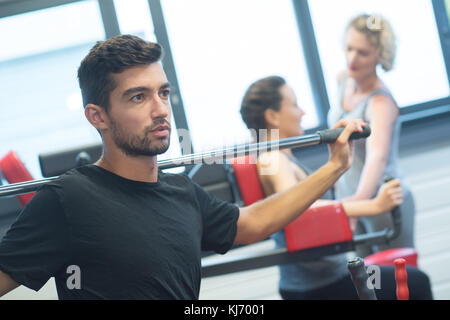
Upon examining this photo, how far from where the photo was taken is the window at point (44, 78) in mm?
3338

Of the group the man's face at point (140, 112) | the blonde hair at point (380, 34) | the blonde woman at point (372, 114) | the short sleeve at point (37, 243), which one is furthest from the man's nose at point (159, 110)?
the blonde hair at point (380, 34)

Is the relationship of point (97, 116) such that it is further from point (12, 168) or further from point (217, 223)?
point (12, 168)

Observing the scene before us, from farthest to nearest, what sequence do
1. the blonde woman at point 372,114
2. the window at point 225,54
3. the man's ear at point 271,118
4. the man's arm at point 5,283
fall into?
the window at point 225,54 → the blonde woman at point 372,114 → the man's ear at point 271,118 → the man's arm at point 5,283

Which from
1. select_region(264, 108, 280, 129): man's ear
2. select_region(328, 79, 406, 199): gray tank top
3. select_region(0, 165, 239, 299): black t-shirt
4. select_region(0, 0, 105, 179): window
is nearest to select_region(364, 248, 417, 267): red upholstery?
select_region(328, 79, 406, 199): gray tank top

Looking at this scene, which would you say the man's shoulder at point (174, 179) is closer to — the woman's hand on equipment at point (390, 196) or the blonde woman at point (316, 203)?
the blonde woman at point (316, 203)

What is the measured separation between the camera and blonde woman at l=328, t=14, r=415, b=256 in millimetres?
2387

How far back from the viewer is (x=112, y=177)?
3.91 feet

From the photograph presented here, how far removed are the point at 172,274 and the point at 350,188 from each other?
5.39 feet

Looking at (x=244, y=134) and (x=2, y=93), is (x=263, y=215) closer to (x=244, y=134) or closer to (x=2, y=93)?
(x=244, y=134)

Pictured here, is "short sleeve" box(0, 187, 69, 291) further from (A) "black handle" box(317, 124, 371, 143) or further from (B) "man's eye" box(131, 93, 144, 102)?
(A) "black handle" box(317, 124, 371, 143)

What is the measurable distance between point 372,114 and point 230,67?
1189 mm

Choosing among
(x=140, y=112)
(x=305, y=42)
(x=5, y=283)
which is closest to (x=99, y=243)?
(x=5, y=283)

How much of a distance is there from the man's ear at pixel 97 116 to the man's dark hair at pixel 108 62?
1 centimetres

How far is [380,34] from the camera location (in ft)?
8.45
